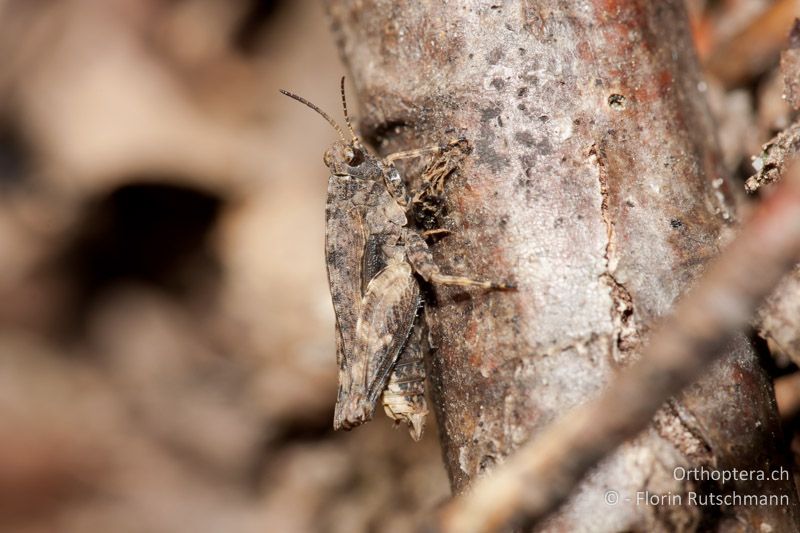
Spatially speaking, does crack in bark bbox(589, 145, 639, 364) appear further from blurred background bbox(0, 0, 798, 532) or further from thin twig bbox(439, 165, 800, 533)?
blurred background bbox(0, 0, 798, 532)

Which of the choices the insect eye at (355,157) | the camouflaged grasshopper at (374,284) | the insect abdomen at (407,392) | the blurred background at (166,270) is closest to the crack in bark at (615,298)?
the camouflaged grasshopper at (374,284)

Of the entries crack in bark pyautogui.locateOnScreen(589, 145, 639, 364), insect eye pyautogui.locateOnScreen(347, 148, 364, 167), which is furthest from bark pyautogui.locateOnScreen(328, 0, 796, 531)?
insect eye pyautogui.locateOnScreen(347, 148, 364, 167)

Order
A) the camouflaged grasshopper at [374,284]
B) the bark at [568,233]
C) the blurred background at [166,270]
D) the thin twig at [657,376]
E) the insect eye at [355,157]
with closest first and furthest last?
the thin twig at [657,376]
the bark at [568,233]
the camouflaged grasshopper at [374,284]
the insect eye at [355,157]
the blurred background at [166,270]

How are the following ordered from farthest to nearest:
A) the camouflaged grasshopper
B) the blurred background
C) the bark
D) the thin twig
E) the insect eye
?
1. the blurred background
2. the insect eye
3. the camouflaged grasshopper
4. the bark
5. the thin twig

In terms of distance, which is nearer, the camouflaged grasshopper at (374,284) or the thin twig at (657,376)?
the thin twig at (657,376)

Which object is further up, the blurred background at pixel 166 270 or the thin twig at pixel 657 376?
the thin twig at pixel 657 376

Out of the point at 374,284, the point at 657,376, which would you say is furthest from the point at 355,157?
the point at 657,376

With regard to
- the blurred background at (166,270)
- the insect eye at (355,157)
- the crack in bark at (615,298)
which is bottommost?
the blurred background at (166,270)

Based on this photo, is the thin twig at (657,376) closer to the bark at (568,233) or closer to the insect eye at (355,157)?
the bark at (568,233)
